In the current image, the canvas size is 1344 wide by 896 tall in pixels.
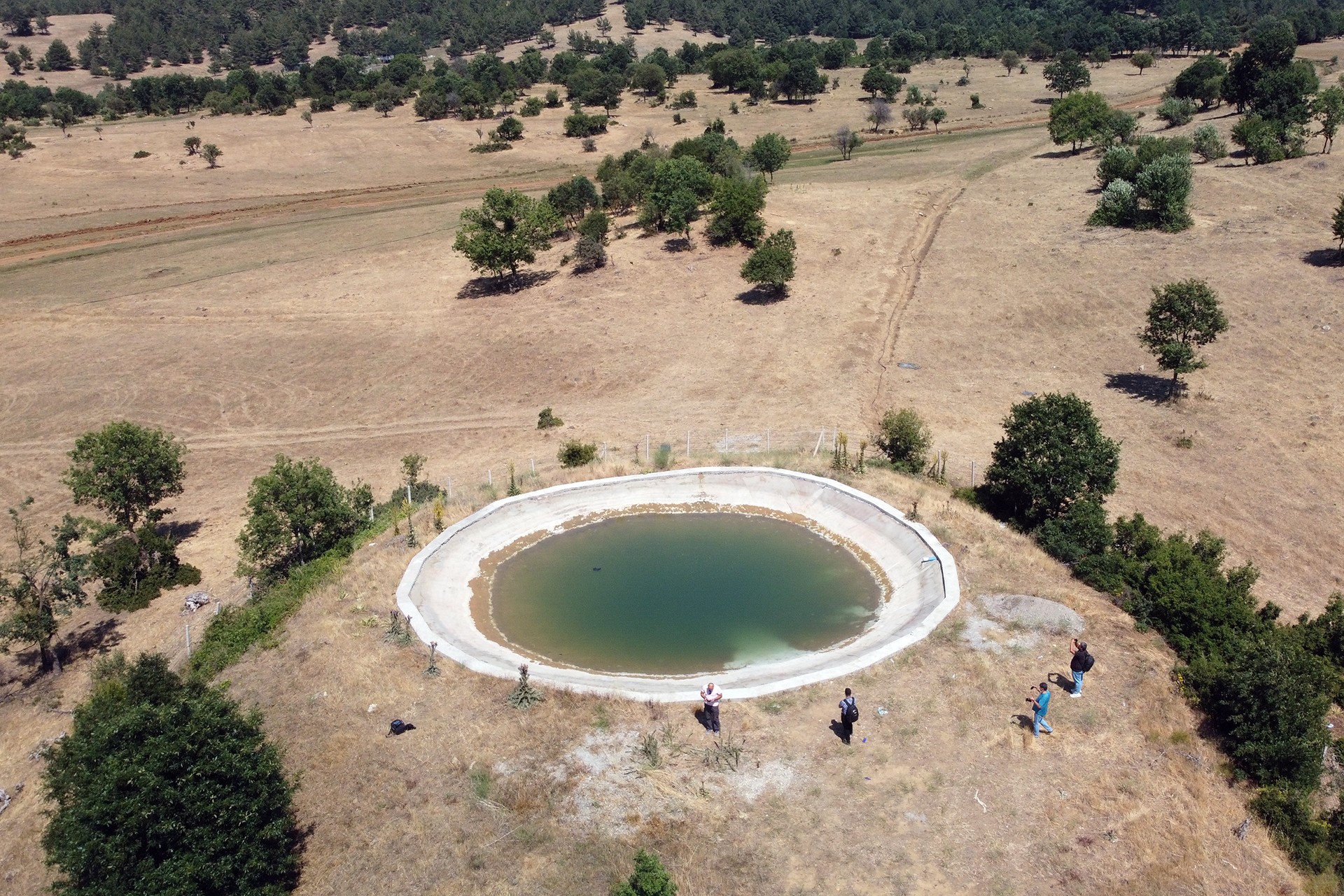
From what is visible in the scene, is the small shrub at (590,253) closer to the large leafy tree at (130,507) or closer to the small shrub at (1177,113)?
the large leafy tree at (130,507)

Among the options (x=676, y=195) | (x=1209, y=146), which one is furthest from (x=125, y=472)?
(x=1209, y=146)

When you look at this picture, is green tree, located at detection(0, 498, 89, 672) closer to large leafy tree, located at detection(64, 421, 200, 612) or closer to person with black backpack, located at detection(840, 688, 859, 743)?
large leafy tree, located at detection(64, 421, 200, 612)

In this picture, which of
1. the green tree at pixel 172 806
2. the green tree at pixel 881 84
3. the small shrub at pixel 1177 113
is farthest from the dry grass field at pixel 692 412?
the green tree at pixel 881 84

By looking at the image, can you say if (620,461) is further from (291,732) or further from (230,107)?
(230,107)

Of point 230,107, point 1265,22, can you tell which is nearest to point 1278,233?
point 1265,22

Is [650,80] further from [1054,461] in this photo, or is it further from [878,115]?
[1054,461]

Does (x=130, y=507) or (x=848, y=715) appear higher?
(x=130, y=507)
